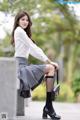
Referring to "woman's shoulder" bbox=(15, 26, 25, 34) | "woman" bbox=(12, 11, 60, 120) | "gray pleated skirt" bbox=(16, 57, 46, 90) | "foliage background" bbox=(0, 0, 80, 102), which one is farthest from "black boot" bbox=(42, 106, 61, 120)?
"foliage background" bbox=(0, 0, 80, 102)

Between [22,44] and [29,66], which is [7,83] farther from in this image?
[22,44]

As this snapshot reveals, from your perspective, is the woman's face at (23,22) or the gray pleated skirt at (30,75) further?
the woman's face at (23,22)

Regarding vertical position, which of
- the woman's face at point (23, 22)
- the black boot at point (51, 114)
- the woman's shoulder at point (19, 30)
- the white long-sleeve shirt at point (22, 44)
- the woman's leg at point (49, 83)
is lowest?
the black boot at point (51, 114)

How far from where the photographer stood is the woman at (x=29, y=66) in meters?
8.78

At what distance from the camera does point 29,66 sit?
8.94 m

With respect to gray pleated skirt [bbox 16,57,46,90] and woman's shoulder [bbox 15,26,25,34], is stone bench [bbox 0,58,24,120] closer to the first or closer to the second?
gray pleated skirt [bbox 16,57,46,90]

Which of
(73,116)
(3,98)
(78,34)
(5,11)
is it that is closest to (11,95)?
(3,98)

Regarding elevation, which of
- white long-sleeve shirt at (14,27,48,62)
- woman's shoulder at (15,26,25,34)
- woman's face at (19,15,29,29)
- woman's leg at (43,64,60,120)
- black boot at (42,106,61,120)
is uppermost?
woman's face at (19,15,29,29)

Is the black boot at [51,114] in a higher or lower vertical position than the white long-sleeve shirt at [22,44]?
lower

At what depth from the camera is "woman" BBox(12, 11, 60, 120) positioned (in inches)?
346

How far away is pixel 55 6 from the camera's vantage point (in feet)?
74.0

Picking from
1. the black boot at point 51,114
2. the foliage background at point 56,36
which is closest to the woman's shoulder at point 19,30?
the black boot at point 51,114

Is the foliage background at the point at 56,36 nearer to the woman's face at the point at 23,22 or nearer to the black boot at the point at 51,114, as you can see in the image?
the woman's face at the point at 23,22

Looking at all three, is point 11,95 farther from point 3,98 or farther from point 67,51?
point 67,51
